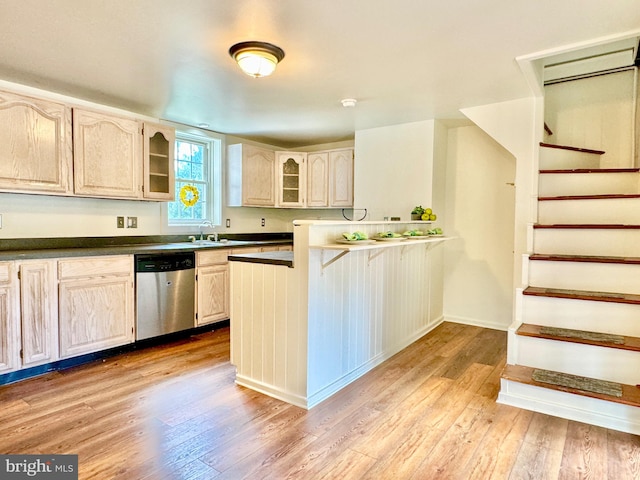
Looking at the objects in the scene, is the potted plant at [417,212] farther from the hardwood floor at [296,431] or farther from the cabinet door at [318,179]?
the hardwood floor at [296,431]

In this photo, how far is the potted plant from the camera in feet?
13.2

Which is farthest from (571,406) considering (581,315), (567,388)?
(581,315)

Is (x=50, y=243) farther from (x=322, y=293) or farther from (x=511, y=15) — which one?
(x=511, y=15)

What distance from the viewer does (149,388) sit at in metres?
2.64

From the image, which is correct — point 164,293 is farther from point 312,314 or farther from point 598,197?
point 598,197

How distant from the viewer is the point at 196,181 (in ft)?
15.4

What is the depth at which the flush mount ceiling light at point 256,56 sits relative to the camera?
2.32 m

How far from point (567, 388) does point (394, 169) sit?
2771 mm

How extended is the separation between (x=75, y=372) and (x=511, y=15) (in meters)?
3.84

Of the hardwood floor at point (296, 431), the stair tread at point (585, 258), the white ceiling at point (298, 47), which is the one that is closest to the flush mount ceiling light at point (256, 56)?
the white ceiling at point (298, 47)

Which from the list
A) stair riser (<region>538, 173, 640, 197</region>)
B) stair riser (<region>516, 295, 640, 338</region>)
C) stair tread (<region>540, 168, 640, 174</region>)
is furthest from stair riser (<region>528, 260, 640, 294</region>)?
stair tread (<region>540, 168, 640, 174</region>)

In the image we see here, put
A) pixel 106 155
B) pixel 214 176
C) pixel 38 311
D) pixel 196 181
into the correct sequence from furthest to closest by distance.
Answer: pixel 214 176 → pixel 196 181 → pixel 106 155 → pixel 38 311

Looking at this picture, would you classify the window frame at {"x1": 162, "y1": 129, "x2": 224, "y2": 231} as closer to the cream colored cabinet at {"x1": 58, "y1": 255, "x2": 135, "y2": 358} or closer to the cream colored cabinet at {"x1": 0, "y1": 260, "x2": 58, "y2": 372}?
the cream colored cabinet at {"x1": 58, "y1": 255, "x2": 135, "y2": 358}

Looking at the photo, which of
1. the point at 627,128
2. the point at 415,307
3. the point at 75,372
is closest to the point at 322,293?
the point at 415,307
